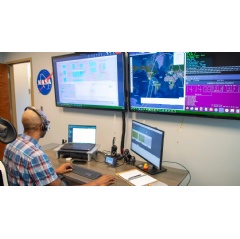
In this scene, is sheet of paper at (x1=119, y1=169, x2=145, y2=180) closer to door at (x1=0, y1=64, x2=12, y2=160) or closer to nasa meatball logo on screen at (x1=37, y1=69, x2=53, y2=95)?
nasa meatball logo on screen at (x1=37, y1=69, x2=53, y2=95)

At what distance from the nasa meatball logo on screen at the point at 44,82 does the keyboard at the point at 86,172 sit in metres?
1.64

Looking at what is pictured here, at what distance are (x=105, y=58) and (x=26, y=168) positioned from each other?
1.42m

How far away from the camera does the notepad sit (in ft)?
5.34

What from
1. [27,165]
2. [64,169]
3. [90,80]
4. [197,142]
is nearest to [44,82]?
[90,80]

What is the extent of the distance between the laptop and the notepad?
2.00 feet

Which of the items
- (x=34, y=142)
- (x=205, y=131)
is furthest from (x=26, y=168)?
(x=205, y=131)

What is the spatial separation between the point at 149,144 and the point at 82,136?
91cm

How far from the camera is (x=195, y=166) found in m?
1.94

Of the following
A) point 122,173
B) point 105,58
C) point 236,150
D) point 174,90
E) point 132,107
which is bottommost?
point 122,173

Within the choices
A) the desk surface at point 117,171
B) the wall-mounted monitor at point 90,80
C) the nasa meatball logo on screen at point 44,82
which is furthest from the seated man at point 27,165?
the nasa meatball logo on screen at point 44,82

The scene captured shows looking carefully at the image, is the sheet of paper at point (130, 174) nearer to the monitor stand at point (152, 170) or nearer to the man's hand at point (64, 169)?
the monitor stand at point (152, 170)

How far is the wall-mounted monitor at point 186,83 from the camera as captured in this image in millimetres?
1578

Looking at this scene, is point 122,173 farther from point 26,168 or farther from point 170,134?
point 26,168

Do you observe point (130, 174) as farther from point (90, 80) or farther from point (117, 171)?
point (90, 80)
